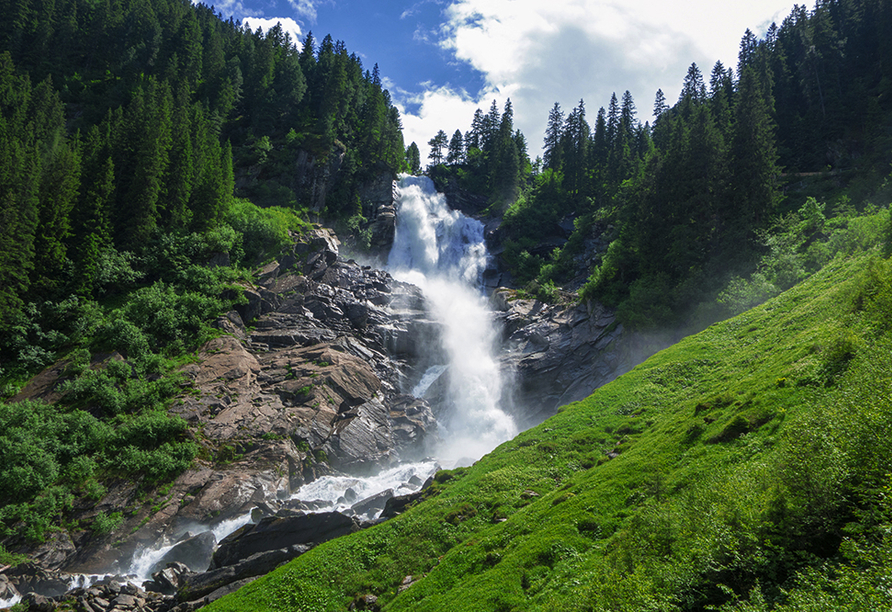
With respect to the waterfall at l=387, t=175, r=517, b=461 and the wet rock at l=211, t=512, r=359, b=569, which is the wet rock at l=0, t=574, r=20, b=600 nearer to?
the wet rock at l=211, t=512, r=359, b=569

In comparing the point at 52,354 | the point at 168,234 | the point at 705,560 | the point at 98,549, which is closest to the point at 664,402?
the point at 705,560

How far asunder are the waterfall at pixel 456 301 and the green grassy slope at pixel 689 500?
21.6m

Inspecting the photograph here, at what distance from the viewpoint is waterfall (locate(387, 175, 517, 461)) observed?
48375 millimetres

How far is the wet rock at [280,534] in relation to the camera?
76.4ft

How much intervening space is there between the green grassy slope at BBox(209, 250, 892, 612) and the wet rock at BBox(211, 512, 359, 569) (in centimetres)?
379

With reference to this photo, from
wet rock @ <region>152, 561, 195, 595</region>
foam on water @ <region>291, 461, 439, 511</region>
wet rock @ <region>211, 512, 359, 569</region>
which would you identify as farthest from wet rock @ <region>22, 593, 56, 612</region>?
foam on water @ <region>291, 461, 439, 511</region>

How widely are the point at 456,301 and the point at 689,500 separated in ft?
186

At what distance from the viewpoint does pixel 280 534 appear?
23734mm

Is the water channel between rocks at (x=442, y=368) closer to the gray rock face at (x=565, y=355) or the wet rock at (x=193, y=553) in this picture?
the wet rock at (x=193, y=553)

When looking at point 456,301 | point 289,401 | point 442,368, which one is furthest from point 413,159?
point 289,401

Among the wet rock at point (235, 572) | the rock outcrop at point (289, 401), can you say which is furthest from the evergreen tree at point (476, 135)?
the wet rock at point (235, 572)

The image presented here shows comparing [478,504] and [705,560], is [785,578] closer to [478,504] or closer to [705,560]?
[705,560]

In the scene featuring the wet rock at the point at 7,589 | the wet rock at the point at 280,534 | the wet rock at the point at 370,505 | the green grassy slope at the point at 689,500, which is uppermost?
the green grassy slope at the point at 689,500

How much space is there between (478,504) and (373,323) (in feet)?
116
